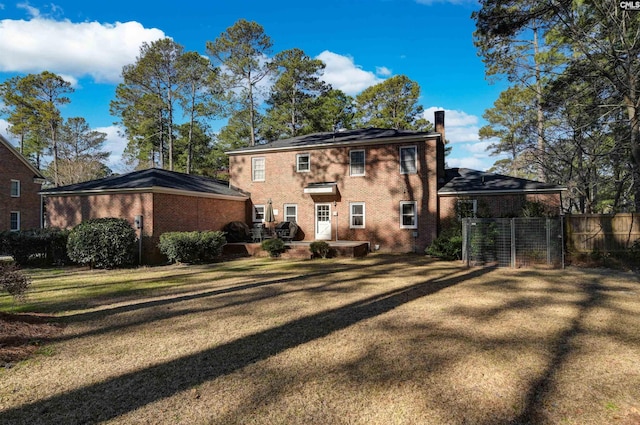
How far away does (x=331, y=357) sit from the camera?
4691mm

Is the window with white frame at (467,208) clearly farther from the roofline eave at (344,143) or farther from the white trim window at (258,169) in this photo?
the white trim window at (258,169)

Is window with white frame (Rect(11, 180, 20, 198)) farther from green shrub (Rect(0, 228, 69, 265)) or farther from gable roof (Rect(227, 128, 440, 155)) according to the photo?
gable roof (Rect(227, 128, 440, 155))

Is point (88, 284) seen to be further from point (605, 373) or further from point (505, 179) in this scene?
point (505, 179)

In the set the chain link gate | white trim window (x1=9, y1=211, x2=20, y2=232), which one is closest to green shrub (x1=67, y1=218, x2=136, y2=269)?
the chain link gate

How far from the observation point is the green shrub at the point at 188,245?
550 inches

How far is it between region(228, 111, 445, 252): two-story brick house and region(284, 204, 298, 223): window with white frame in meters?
0.06

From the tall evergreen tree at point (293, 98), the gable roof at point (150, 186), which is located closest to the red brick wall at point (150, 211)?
the gable roof at point (150, 186)

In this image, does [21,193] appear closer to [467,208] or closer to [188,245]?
[188,245]

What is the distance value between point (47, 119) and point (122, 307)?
129 ft

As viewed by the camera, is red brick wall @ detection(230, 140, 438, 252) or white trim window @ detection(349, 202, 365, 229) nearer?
red brick wall @ detection(230, 140, 438, 252)

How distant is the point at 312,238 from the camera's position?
2014cm

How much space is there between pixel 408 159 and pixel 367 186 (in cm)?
259

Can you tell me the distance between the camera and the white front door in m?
20.0

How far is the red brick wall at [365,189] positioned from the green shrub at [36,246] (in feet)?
31.6
